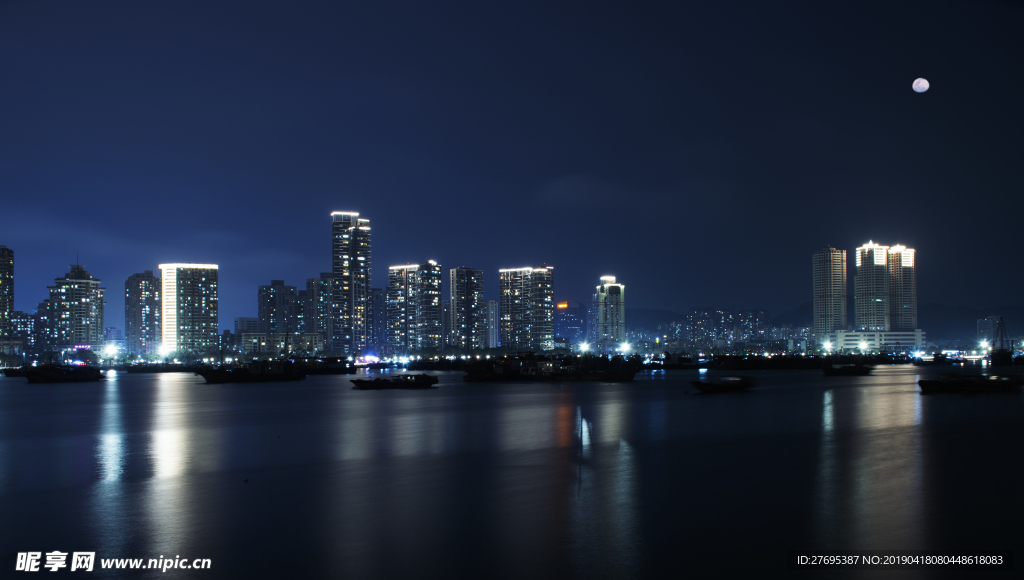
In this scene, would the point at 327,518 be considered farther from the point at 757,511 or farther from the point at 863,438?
the point at 863,438

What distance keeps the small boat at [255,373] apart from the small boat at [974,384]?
74848 mm

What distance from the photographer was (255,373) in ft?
312

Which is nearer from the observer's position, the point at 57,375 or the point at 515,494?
the point at 515,494

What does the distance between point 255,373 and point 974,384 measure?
257ft

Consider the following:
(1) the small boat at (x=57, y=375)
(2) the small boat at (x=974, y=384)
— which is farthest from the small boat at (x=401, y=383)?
(1) the small boat at (x=57, y=375)

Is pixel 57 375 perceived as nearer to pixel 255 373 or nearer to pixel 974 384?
pixel 255 373

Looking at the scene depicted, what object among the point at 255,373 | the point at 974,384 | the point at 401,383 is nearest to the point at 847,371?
the point at 974,384

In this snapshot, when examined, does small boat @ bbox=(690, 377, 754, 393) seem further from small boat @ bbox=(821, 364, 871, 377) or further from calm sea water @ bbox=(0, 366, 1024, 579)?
small boat @ bbox=(821, 364, 871, 377)

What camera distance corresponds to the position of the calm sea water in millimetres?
11102

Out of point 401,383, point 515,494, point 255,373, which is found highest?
point 515,494

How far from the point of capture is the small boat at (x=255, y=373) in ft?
301

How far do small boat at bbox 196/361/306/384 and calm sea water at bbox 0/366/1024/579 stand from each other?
62.1 meters

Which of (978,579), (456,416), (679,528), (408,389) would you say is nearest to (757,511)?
(679,528)

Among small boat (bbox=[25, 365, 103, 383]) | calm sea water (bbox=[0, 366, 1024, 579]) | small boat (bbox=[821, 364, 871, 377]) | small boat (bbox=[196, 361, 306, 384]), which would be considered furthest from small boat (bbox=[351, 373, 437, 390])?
small boat (bbox=[25, 365, 103, 383])
